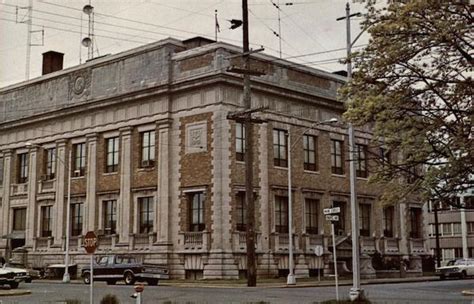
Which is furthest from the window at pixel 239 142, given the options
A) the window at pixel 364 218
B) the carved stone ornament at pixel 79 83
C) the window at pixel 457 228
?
the window at pixel 457 228

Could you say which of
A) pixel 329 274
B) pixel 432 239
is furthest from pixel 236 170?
pixel 432 239

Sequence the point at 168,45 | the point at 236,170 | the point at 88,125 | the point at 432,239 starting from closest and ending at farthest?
the point at 236,170, the point at 168,45, the point at 88,125, the point at 432,239

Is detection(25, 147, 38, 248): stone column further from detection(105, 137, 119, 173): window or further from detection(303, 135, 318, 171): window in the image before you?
detection(303, 135, 318, 171): window

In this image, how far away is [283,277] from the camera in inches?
1797

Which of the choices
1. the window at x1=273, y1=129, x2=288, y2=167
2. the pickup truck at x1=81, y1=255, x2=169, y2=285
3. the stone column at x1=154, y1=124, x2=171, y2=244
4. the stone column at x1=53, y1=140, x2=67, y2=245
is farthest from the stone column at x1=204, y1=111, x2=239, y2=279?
the stone column at x1=53, y1=140, x2=67, y2=245

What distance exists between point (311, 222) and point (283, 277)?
5.13 meters

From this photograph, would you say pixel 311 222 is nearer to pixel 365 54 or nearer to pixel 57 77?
pixel 57 77

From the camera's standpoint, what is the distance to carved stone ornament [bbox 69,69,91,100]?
52.4 metres

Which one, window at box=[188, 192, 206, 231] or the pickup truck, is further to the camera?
window at box=[188, 192, 206, 231]

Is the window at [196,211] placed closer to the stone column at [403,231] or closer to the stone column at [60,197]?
the stone column at [60,197]

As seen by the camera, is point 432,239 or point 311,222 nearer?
point 311,222

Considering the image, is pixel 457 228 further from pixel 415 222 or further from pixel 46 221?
pixel 46 221

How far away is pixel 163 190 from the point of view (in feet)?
150

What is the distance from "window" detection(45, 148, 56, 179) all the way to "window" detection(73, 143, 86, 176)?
2.37 m
